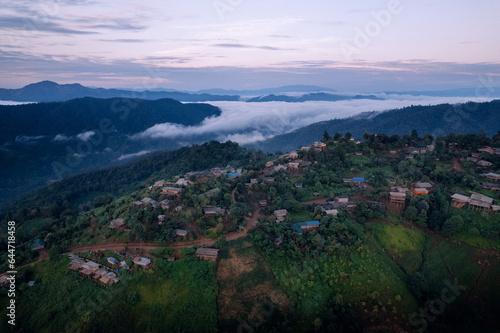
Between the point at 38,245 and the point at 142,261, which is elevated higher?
the point at 142,261

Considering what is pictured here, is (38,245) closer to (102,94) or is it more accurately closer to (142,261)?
(142,261)

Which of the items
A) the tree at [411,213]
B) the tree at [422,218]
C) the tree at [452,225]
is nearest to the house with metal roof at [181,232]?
the tree at [411,213]

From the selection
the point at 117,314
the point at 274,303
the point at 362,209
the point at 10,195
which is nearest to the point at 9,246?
A: the point at 117,314

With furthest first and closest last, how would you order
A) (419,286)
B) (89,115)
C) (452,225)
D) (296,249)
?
(89,115)
(452,225)
(296,249)
(419,286)

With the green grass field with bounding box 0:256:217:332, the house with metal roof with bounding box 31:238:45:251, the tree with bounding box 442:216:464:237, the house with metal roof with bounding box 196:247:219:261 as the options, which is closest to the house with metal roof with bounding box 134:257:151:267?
the green grass field with bounding box 0:256:217:332

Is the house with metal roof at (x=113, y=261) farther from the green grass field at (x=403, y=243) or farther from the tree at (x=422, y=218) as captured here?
the tree at (x=422, y=218)

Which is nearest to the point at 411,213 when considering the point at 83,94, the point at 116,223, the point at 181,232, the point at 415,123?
the point at 181,232

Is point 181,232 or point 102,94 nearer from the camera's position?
point 181,232
